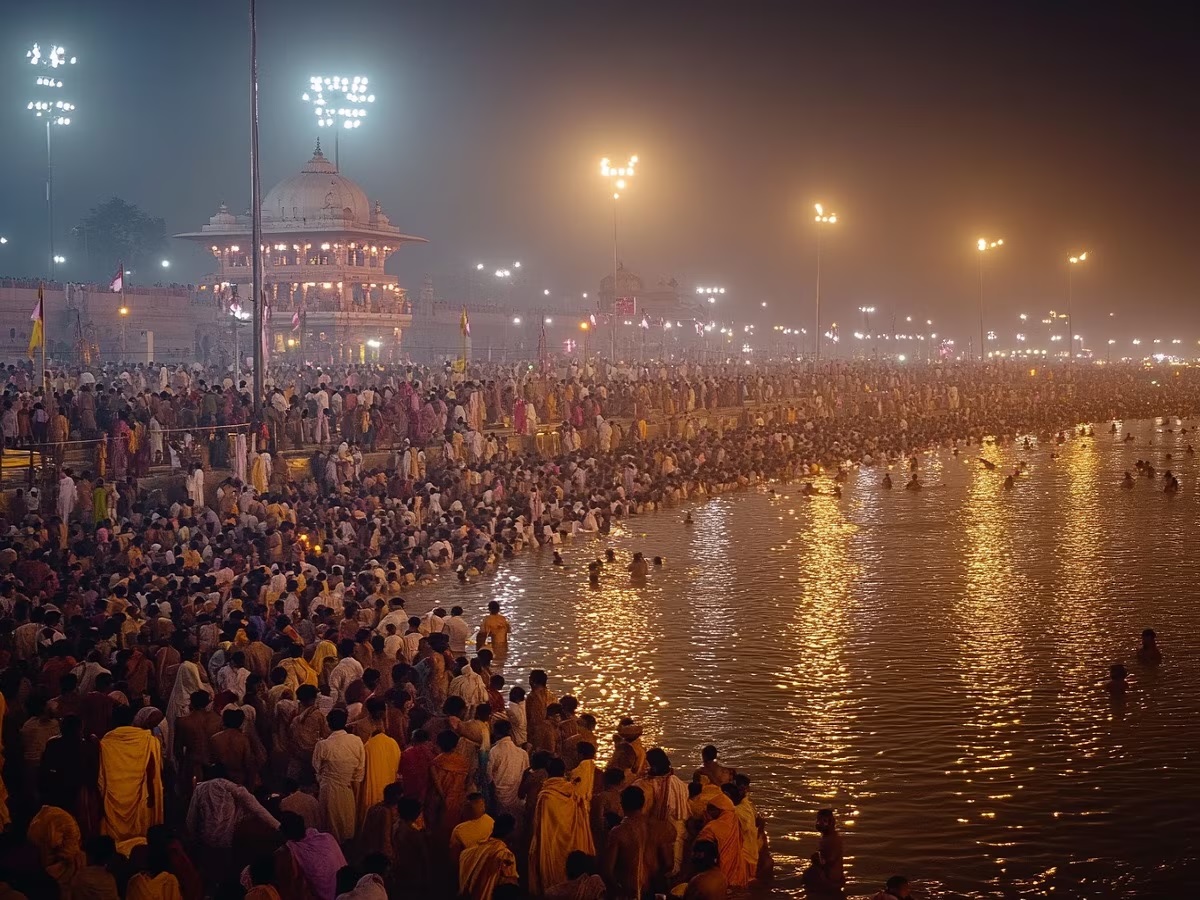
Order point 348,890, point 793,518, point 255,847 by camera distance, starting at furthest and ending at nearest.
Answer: point 793,518 < point 255,847 < point 348,890

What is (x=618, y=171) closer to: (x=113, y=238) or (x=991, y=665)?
(x=991, y=665)

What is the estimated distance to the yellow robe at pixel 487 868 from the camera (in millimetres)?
7289

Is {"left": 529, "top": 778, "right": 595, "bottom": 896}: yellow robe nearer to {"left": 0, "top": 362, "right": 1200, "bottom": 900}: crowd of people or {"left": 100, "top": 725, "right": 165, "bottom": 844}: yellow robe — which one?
{"left": 0, "top": 362, "right": 1200, "bottom": 900}: crowd of people

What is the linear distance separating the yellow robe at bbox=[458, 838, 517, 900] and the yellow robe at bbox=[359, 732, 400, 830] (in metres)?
1.33

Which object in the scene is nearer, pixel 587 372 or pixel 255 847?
pixel 255 847

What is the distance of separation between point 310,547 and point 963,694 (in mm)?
9750

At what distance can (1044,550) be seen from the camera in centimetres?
2203

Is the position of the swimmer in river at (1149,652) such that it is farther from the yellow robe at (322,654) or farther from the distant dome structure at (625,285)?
the distant dome structure at (625,285)

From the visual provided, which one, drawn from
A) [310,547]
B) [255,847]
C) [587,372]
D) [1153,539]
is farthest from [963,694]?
[587,372]

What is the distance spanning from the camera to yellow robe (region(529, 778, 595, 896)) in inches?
306

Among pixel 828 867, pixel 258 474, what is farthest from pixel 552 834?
pixel 258 474

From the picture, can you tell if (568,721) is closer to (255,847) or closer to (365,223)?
(255,847)

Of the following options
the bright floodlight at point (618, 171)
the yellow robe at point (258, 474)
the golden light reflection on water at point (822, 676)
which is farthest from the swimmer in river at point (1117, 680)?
the bright floodlight at point (618, 171)

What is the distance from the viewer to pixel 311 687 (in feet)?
30.6
